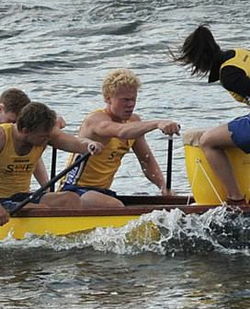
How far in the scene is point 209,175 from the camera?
31.9ft

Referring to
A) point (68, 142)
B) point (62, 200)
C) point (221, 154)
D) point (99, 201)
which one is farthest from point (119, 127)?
point (221, 154)

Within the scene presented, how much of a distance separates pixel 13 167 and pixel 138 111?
7016 mm

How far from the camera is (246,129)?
945 cm

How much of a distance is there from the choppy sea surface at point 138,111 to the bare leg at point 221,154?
0.23m

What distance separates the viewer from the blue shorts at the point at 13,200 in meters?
9.72

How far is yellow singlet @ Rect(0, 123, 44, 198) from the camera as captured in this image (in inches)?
386

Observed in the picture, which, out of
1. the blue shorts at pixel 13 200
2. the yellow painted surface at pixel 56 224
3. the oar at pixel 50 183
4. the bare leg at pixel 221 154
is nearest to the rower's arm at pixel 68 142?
the oar at pixel 50 183

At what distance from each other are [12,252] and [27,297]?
1171 mm

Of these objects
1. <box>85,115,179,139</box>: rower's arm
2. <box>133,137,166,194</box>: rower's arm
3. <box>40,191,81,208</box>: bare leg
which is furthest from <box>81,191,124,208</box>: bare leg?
<box>133,137,166,194</box>: rower's arm

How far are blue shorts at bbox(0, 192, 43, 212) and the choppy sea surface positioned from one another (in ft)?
Answer: 0.87

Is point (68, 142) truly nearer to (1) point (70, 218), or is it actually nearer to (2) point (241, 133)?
(1) point (70, 218)

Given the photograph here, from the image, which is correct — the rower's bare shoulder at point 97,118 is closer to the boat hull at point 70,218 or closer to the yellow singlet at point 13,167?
the yellow singlet at point 13,167

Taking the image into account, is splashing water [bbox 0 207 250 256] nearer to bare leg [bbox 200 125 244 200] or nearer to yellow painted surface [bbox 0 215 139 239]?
yellow painted surface [bbox 0 215 139 239]

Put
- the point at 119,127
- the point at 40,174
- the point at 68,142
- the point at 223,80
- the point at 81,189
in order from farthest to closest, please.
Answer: the point at 40,174 → the point at 81,189 → the point at 68,142 → the point at 119,127 → the point at 223,80
